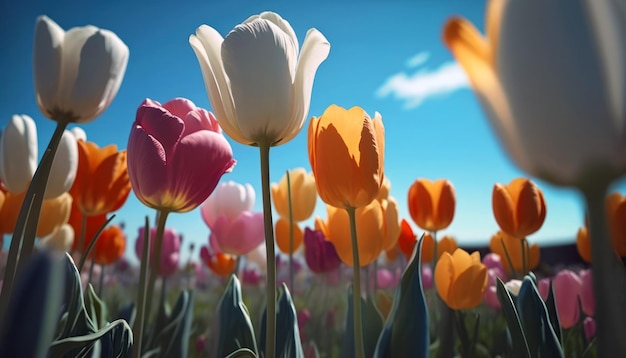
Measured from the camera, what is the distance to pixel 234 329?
2.75 ft

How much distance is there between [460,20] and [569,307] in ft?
4.99

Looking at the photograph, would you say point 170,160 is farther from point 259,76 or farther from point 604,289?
point 604,289

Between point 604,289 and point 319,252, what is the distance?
143cm

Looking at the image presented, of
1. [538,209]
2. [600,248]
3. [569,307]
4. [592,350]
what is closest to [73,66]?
[600,248]

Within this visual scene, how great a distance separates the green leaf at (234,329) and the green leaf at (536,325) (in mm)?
474

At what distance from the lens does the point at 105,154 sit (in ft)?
3.48

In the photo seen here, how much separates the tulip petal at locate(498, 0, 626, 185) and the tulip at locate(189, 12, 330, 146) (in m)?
0.38

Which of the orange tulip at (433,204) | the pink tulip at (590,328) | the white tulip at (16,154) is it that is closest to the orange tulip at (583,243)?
the pink tulip at (590,328)

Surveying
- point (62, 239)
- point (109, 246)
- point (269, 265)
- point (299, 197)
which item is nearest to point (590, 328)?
point (299, 197)

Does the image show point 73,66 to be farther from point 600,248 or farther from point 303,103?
point 600,248

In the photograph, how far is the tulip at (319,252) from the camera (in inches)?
65.2

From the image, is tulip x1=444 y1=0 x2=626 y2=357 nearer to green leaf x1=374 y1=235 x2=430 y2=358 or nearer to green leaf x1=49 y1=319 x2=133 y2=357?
green leaf x1=374 y1=235 x2=430 y2=358

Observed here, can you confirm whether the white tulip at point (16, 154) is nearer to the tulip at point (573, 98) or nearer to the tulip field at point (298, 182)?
the tulip field at point (298, 182)

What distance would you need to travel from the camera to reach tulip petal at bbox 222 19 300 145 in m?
0.62
